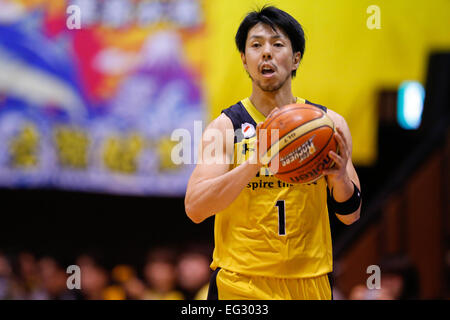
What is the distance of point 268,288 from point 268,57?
1.14 meters

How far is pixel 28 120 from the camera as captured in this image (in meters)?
7.34

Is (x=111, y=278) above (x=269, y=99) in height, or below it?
below

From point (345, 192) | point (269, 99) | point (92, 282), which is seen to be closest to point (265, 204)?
point (345, 192)

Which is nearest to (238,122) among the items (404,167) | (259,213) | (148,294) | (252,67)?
(252,67)

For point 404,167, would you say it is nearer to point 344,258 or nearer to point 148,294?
point 344,258

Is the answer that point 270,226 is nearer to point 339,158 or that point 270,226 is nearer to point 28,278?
point 339,158

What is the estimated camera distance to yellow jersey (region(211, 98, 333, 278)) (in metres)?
2.84

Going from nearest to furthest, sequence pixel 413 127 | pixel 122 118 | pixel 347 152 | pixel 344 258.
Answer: pixel 347 152, pixel 122 118, pixel 344 258, pixel 413 127

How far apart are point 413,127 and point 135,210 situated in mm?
4203

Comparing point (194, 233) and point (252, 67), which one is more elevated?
point (252, 67)

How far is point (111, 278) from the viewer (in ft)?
26.1

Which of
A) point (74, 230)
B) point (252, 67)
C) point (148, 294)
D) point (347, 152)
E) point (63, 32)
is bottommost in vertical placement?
point (148, 294)

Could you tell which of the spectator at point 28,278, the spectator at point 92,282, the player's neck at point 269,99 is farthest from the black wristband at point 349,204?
the spectator at point 28,278

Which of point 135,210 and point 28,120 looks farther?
point 135,210
